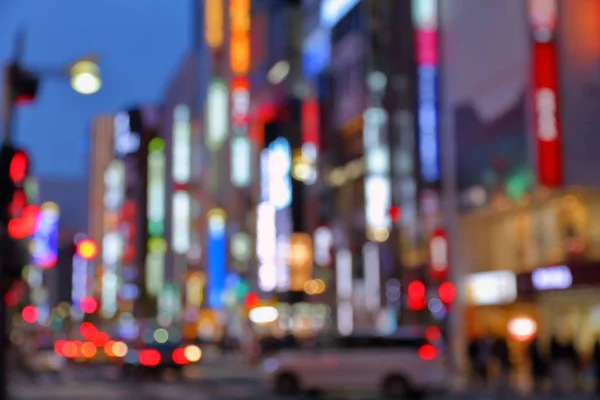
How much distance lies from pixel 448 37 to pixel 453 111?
3024mm

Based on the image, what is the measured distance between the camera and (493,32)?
3694 cm

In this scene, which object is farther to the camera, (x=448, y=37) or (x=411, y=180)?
(x=411, y=180)

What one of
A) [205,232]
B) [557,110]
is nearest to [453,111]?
[557,110]

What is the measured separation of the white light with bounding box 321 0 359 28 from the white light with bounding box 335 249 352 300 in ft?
43.1

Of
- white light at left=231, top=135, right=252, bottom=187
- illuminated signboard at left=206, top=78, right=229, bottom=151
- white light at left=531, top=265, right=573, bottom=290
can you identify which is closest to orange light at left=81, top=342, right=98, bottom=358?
white light at left=531, top=265, right=573, bottom=290

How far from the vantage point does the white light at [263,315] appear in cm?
7254

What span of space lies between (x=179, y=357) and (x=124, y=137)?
11962 centimetres

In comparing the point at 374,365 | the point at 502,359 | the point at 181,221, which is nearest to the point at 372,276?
the point at 502,359

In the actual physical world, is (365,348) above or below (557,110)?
below

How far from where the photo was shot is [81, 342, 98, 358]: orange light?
150 feet

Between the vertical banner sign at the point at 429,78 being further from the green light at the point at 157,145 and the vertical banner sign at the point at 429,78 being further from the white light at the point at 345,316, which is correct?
the green light at the point at 157,145

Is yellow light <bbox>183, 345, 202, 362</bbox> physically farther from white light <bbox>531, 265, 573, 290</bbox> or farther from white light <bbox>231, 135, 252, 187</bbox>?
white light <bbox>231, 135, 252, 187</bbox>

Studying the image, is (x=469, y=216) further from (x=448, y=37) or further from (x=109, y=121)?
(x=109, y=121)

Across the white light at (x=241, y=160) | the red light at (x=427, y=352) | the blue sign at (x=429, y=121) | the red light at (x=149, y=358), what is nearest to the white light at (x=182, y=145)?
the white light at (x=241, y=160)
